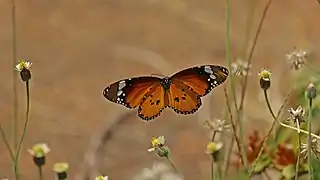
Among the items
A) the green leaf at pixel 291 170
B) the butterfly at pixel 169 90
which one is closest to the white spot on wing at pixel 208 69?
the butterfly at pixel 169 90

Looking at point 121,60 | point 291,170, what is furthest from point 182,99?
point 121,60

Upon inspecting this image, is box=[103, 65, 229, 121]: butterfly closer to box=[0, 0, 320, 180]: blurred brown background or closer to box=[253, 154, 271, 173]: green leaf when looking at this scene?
box=[253, 154, 271, 173]: green leaf

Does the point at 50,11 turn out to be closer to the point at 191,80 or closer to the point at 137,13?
the point at 137,13

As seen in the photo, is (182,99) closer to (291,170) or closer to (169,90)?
(169,90)

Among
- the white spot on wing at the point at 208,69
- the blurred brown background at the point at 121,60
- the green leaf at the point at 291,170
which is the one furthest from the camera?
the blurred brown background at the point at 121,60

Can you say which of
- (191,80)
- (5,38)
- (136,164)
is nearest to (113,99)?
(191,80)

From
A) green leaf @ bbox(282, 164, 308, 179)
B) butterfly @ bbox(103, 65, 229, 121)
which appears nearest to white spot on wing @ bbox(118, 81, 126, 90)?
butterfly @ bbox(103, 65, 229, 121)

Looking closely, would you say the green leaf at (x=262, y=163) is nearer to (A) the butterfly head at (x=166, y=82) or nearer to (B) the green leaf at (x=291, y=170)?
(B) the green leaf at (x=291, y=170)
